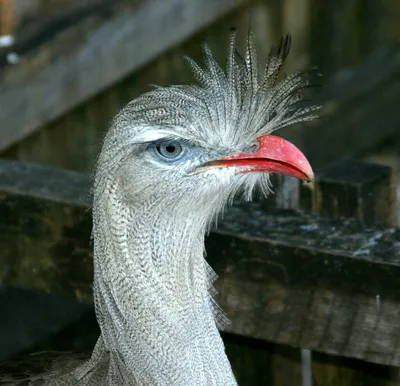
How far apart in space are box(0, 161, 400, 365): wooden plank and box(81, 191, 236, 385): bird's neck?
229 millimetres

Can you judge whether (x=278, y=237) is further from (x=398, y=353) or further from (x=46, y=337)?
(x=46, y=337)

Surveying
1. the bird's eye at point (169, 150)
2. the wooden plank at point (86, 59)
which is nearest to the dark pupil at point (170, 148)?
the bird's eye at point (169, 150)

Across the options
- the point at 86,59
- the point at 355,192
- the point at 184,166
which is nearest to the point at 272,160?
the point at 184,166

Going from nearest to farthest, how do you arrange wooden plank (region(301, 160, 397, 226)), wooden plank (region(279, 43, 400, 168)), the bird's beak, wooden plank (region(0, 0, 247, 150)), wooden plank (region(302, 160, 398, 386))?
the bird's beak → wooden plank (region(302, 160, 398, 386)) → wooden plank (region(301, 160, 397, 226)) → wooden plank (region(0, 0, 247, 150)) → wooden plank (region(279, 43, 400, 168))

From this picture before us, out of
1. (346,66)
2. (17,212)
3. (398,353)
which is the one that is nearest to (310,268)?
(398,353)

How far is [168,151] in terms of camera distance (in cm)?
215

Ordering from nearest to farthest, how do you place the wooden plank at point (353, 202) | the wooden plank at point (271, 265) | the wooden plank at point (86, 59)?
1. the wooden plank at point (271, 265)
2. the wooden plank at point (353, 202)
3. the wooden plank at point (86, 59)

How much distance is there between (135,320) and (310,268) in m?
0.45

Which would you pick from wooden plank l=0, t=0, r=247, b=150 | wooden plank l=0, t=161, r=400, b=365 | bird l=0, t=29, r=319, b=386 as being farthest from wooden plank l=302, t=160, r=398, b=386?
wooden plank l=0, t=0, r=247, b=150

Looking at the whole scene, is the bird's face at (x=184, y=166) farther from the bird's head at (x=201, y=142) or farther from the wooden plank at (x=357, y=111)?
the wooden plank at (x=357, y=111)

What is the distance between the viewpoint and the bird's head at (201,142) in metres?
2.14

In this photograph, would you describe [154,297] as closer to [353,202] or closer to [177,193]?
[177,193]

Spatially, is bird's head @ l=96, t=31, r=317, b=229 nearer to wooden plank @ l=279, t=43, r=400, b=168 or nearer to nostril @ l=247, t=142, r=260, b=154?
nostril @ l=247, t=142, r=260, b=154

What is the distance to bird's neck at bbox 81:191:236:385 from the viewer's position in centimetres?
220
